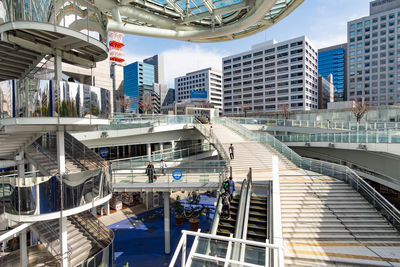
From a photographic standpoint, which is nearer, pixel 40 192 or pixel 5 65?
pixel 40 192

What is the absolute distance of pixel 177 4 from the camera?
18.8 metres

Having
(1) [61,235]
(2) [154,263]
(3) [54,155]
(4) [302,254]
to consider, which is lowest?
(2) [154,263]

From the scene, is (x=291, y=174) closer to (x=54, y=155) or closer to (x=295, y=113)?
(x=54, y=155)

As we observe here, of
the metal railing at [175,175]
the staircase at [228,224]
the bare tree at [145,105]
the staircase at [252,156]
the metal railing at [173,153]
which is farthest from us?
the bare tree at [145,105]

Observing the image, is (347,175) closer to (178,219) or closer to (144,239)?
(178,219)

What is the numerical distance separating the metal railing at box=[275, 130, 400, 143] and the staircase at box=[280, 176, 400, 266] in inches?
318

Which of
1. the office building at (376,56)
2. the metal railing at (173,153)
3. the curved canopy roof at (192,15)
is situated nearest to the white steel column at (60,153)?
the metal railing at (173,153)

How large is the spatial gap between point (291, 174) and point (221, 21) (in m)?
15.8

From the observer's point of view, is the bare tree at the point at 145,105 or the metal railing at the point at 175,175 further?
the bare tree at the point at 145,105

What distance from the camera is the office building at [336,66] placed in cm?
10494

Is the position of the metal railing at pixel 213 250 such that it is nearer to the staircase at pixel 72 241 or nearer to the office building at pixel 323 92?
the staircase at pixel 72 241

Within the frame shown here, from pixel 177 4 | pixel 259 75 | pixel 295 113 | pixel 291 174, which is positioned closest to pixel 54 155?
pixel 291 174

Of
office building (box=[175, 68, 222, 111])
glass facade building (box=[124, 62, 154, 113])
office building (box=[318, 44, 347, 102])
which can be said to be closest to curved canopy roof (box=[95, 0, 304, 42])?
office building (box=[175, 68, 222, 111])

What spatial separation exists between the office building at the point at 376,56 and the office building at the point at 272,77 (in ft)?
41.7
